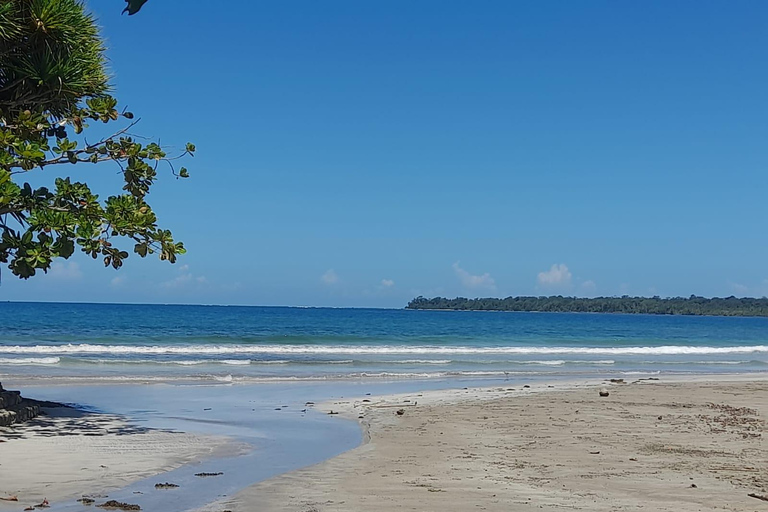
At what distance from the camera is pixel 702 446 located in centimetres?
1010

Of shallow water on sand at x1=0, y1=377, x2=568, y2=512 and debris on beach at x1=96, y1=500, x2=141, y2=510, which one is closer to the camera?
debris on beach at x1=96, y1=500, x2=141, y2=510

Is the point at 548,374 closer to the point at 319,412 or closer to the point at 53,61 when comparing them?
the point at 319,412

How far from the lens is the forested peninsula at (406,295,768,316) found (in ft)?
547

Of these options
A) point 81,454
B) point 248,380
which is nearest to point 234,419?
point 81,454

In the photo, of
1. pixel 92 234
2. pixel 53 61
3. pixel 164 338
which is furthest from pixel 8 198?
pixel 164 338

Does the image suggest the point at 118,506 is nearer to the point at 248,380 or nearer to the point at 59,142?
the point at 59,142

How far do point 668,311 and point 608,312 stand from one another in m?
15.5

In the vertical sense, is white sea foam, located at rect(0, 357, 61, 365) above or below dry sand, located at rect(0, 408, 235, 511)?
below

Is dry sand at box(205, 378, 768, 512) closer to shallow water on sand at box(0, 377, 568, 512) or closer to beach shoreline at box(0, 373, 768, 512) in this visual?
beach shoreline at box(0, 373, 768, 512)

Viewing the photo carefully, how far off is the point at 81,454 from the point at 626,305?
174m

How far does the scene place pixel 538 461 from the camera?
911cm

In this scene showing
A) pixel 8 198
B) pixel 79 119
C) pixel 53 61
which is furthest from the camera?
pixel 79 119

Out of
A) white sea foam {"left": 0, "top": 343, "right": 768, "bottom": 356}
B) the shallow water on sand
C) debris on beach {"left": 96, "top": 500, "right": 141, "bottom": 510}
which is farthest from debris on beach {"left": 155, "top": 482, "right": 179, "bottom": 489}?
white sea foam {"left": 0, "top": 343, "right": 768, "bottom": 356}

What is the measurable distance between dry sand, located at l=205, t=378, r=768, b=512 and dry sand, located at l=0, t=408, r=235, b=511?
62.8 inches
